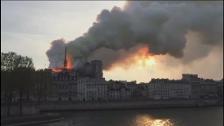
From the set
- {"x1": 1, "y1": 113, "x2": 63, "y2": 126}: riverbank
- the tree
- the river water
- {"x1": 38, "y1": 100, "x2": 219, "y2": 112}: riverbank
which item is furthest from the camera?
{"x1": 38, "y1": 100, "x2": 219, "y2": 112}: riverbank

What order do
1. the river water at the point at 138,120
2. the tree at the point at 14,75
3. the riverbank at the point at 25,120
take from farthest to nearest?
the river water at the point at 138,120 < the tree at the point at 14,75 < the riverbank at the point at 25,120

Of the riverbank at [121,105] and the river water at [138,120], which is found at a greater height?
the riverbank at [121,105]

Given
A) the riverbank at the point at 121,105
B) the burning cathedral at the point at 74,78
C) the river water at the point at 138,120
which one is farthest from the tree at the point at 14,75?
the burning cathedral at the point at 74,78

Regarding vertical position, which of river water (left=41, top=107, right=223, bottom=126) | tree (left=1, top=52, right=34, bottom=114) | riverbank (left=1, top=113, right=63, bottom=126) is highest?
tree (left=1, top=52, right=34, bottom=114)

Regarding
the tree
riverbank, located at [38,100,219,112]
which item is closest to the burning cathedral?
riverbank, located at [38,100,219,112]

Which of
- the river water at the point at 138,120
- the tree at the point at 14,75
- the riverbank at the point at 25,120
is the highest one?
the tree at the point at 14,75

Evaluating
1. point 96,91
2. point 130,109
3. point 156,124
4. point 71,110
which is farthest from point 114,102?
point 156,124

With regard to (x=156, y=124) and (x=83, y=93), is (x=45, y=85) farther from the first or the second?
(x=83, y=93)

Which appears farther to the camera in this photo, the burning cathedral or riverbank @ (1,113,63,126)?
the burning cathedral

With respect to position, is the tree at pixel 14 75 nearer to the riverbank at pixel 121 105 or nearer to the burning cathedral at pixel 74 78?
the riverbank at pixel 121 105

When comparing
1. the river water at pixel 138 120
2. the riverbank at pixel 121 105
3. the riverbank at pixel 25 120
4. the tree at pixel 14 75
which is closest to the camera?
the riverbank at pixel 25 120

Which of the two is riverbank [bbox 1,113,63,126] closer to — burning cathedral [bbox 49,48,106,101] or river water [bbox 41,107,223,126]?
river water [bbox 41,107,223,126]

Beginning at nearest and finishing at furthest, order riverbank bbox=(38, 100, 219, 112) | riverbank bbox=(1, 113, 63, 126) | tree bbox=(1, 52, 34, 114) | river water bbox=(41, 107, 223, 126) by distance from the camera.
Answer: riverbank bbox=(1, 113, 63, 126)
tree bbox=(1, 52, 34, 114)
river water bbox=(41, 107, 223, 126)
riverbank bbox=(38, 100, 219, 112)

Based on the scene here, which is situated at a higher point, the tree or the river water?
the tree
